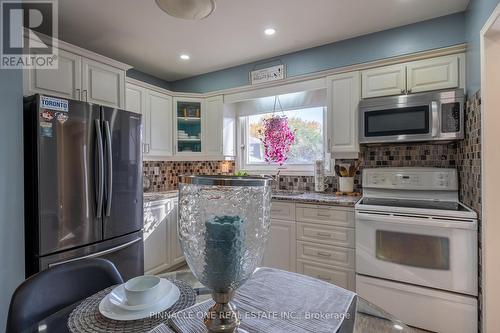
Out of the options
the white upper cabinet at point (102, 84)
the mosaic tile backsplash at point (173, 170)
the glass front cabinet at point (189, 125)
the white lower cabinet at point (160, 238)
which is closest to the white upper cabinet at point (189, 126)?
the glass front cabinet at point (189, 125)

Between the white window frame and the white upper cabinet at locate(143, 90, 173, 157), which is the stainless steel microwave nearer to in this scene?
the white window frame

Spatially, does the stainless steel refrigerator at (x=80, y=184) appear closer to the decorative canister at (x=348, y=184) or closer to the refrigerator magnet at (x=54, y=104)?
the refrigerator magnet at (x=54, y=104)

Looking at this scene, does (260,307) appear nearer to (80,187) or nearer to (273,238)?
(80,187)

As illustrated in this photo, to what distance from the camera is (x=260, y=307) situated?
2.74ft

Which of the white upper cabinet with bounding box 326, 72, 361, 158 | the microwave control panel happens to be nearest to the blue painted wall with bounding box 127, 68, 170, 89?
the white upper cabinet with bounding box 326, 72, 361, 158

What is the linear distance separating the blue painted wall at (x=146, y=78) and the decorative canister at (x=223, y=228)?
10.6ft

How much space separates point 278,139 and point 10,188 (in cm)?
257

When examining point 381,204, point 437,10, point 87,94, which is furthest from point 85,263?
point 437,10

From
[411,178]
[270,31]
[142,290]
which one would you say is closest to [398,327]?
[142,290]

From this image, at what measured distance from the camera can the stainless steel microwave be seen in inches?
79.8

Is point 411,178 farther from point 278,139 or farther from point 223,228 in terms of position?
point 223,228

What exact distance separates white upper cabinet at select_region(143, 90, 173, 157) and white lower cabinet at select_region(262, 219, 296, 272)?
66.2 inches

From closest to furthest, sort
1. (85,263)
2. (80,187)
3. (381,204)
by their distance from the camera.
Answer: (85,263), (80,187), (381,204)

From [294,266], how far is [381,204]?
1.00 metres
